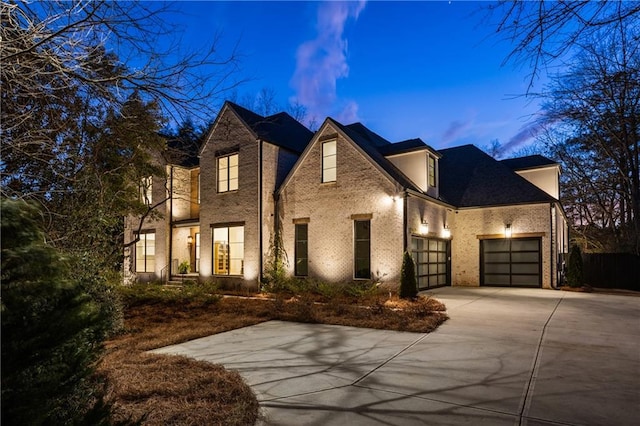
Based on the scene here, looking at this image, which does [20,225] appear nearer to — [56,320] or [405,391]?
[56,320]

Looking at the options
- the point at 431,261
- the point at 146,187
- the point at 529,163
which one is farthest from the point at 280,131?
the point at 529,163

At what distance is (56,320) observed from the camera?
2160 millimetres

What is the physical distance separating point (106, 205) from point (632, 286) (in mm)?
22722

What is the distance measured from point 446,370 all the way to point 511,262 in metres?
14.3

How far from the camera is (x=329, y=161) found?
1570 cm

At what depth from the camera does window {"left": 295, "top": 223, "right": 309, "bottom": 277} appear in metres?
15.8

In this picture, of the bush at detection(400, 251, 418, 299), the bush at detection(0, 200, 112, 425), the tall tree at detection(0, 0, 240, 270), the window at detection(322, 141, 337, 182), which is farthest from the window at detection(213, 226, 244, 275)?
the bush at detection(0, 200, 112, 425)

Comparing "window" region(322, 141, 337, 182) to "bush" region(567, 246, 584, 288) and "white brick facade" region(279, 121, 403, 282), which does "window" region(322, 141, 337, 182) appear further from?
"bush" region(567, 246, 584, 288)

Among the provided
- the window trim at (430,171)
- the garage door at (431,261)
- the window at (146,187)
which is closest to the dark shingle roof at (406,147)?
the window trim at (430,171)

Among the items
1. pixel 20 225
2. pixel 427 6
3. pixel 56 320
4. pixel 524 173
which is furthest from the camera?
pixel 524 173

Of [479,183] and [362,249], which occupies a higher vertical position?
[479,183]

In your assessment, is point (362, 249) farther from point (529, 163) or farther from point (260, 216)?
point (529, 163)

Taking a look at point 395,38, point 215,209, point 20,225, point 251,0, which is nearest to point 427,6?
point 395,38

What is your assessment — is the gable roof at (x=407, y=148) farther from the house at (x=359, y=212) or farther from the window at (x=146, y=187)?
the window at (x=146, y=187)
